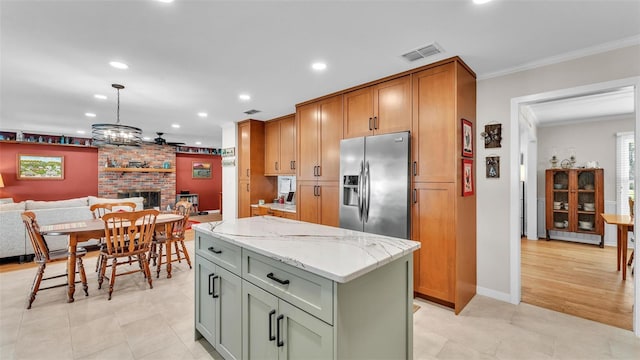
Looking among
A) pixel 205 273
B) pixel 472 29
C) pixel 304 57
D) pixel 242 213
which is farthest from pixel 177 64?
pixel 242 213

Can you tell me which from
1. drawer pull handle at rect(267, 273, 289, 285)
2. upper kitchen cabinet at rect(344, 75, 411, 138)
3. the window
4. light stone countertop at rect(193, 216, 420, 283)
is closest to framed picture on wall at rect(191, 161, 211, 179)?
upper kitchen cabinet at rect(344, 75, 411, 138)

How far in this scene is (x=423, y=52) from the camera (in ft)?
8.34

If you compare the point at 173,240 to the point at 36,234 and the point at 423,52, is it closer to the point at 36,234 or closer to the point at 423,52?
the point at 36,234

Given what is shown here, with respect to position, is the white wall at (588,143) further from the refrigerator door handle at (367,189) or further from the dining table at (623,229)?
the refrigerator door handle at (367,189)

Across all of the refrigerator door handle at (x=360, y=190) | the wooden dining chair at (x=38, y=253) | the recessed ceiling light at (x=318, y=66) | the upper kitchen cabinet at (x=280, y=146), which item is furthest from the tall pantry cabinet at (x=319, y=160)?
the wooden dining chair at (x=38, y=253)

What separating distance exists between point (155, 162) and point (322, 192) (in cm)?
748

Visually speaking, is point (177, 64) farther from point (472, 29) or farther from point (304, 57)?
point (472, 29)

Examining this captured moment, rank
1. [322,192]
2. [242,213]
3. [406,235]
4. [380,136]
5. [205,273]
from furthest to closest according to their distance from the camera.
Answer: [242,213] → [322,192] → [380,136] → [406,235] → [205,273]

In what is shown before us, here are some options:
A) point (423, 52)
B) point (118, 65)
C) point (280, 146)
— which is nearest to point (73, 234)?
point (118, 65)

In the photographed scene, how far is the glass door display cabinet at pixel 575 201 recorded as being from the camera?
17.3 ft

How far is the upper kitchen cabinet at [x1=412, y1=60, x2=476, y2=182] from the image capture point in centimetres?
267

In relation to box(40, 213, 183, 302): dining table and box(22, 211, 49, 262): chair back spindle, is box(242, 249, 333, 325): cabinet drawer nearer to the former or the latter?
box(40, 213, 183, 302): dining table

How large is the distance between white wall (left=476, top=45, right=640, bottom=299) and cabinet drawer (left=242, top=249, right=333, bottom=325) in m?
2.55

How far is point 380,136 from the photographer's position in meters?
3.09
